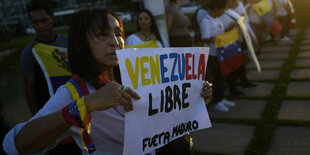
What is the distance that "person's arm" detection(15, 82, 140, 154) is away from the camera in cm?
103

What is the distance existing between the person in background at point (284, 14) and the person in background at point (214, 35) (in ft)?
18.2

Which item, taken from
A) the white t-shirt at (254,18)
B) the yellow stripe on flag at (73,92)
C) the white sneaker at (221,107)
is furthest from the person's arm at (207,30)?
the white t-shirt at (254,18)

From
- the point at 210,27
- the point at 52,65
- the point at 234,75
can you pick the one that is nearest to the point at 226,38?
the point at 210,27

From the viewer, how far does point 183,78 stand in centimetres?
155

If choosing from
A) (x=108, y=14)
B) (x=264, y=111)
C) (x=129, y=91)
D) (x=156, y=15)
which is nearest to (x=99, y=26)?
(x=108, y=14)

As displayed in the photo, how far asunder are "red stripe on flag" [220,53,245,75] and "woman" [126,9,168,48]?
996 millimetres

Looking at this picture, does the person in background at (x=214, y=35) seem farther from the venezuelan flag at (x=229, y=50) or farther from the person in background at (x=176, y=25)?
the person in background at (x=176, y=25)

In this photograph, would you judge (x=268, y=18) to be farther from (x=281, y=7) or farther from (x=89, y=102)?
(x=89, y=102)

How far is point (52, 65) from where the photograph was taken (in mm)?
2467

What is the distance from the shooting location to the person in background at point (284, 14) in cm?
868

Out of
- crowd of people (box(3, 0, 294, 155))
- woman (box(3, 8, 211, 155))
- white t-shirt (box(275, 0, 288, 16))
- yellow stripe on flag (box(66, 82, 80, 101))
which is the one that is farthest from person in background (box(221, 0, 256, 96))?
white t-shirt (box(275, 0, 288, 16))

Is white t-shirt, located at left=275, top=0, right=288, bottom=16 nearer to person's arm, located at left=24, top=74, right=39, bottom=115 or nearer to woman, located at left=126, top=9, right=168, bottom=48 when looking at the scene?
woman, located at left=126, top=9, right=168, bottom=48

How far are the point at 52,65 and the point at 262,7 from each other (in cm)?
592

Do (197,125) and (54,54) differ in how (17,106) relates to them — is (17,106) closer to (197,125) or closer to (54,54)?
(54,54)
